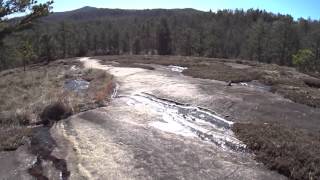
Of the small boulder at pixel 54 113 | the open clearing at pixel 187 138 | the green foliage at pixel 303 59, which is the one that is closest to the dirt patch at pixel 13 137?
the open clearing at pixel 187 138

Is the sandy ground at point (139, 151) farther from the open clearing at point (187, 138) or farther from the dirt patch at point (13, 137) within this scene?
the dirt patch at point (13, 137)

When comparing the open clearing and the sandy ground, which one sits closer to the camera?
the sandy ground

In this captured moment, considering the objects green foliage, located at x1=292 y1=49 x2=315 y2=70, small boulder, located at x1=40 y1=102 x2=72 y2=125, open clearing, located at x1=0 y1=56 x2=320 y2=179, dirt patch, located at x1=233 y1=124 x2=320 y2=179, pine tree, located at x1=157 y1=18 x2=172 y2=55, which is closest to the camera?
dirt patch, located at x1=233 y1=124 x2=320 y2=179

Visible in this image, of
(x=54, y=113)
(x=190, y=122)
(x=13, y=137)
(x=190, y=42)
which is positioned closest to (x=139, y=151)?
(x=190, y=122)

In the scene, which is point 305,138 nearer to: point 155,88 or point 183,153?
point 183,153

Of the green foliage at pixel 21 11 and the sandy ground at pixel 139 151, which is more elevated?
the green foliage at pixel 21 11

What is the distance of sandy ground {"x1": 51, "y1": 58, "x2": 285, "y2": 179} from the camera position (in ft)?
47.4

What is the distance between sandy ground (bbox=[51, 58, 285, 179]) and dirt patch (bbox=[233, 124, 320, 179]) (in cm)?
53

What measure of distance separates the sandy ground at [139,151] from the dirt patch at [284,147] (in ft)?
1.73

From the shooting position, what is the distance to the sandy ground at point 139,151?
14461 mm

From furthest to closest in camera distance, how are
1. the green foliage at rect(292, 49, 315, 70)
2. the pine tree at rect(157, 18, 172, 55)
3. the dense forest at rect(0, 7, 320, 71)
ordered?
the pine tree at rect(157, 18, 172, 55) → the dense forest at rect(0, 7, 320, 71) → the green foliage at rect(292, 49, 315, 70)

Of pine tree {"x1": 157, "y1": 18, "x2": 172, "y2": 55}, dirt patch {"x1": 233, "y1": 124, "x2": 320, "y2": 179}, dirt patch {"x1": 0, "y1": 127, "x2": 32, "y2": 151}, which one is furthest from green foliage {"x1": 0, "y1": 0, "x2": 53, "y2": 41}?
pine tree {"x1": 157, "y1": 18, "x2": 172, "y2": 55}

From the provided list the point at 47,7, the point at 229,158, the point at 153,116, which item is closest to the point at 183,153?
the point at 229,158

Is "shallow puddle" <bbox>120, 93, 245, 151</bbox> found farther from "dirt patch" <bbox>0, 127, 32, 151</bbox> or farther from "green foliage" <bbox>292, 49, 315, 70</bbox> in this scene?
"green foliage" <bbox>292, 49, 315, 70</bbox>
